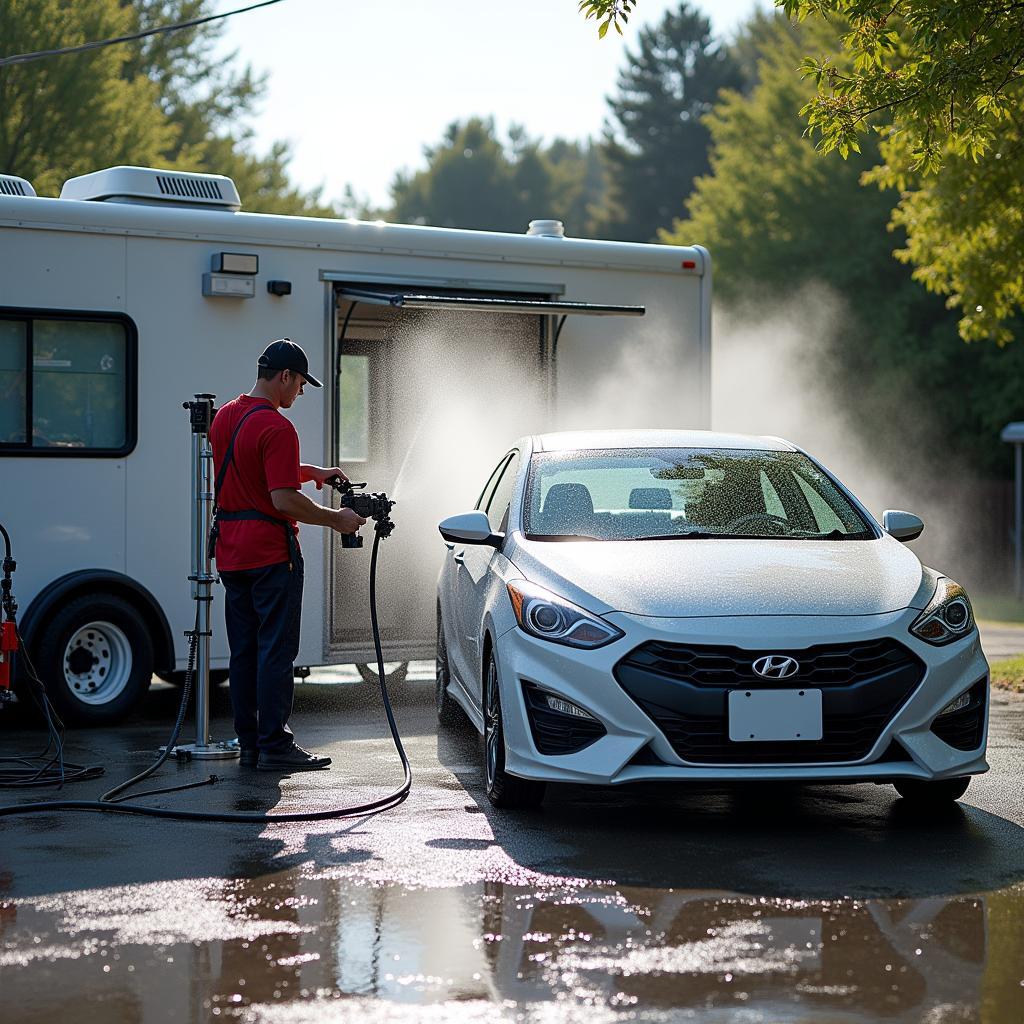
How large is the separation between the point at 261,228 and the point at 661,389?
3078mm

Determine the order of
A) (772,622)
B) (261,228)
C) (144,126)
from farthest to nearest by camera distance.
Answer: (144,126), (261,228), (772,622)

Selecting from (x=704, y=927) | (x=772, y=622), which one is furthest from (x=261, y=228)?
(x=704, y=927)

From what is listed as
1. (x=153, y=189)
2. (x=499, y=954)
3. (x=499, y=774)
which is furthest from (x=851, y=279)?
(x=499, y=954)

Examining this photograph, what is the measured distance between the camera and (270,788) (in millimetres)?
7785

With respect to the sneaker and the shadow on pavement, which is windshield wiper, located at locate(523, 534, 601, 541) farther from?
the sneaker

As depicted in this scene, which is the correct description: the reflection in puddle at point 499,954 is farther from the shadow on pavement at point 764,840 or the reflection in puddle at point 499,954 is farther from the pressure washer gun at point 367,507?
the pressure washer gun at point 367,507

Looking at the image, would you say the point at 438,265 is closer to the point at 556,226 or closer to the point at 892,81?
the point at 556,226

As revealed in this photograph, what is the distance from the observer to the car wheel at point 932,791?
6.98 metres

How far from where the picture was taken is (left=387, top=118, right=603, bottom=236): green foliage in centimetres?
8656

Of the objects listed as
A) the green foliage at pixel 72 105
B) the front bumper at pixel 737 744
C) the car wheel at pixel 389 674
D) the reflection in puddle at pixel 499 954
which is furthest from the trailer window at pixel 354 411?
the green foliage at pixel 72 105

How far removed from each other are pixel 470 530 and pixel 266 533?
1.06m

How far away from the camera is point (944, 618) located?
686cm

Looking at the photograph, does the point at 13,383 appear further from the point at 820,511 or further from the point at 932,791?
the point at 932,791

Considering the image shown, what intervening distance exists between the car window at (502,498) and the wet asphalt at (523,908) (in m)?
1.30
